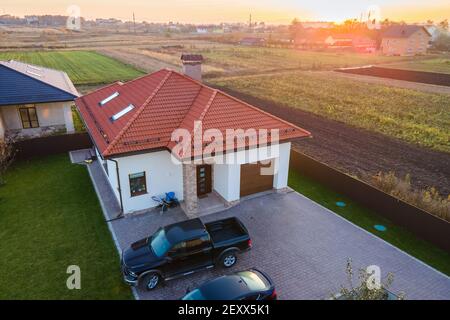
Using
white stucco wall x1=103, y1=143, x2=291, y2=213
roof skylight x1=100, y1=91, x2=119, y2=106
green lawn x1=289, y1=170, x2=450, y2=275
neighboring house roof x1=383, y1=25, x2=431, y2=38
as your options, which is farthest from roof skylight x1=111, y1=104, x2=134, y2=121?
neighboring house roof x1=383, y1=25, x2=431, y2=38

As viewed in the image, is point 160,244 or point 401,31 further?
point 401,31

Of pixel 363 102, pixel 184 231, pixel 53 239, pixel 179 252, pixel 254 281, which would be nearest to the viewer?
pixel 254 281

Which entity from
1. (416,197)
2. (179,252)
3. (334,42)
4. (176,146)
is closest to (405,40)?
(334,42)

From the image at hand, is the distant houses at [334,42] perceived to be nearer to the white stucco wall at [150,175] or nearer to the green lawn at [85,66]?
the green lawn at [85,66]

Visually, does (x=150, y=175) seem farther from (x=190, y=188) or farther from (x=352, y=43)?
(x=352, y=43)

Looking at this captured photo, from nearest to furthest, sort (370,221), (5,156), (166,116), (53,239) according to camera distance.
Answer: (53,239)
(370,221)
(166,116)
(5,156)

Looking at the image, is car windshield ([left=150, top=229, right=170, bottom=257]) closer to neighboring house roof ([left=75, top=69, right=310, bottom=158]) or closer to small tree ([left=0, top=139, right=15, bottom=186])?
neighboring house roof ([left=75, top=69, right=310, bottom=158])

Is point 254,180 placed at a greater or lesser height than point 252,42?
lesser

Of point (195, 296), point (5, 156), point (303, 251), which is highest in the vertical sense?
point (5, 156)
